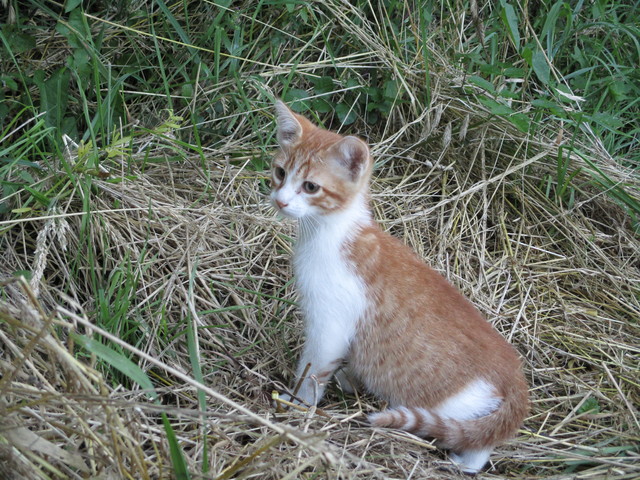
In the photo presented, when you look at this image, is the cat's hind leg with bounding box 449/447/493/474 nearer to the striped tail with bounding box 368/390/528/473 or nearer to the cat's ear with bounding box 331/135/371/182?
the striped tail with bounding box 368/390/528/473

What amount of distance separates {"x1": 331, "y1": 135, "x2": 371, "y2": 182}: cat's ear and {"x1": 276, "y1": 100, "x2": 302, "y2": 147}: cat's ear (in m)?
0.23

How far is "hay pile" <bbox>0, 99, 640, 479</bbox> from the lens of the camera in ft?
6.57

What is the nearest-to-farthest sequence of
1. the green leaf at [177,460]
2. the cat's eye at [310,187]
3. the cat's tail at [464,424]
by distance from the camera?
the green leaf at [177,460] < the cat's tail at [464,424] < the cat's eye at [310,187]

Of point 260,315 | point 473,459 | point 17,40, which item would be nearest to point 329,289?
point 260,315

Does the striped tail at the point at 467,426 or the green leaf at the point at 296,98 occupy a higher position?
the green leaf at the point at 296,98

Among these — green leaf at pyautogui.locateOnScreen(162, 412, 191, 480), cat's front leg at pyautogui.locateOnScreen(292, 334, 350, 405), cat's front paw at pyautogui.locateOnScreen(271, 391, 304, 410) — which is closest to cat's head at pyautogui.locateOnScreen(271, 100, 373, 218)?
cat's front leg at pyautogui.locateOnScreen(292, 334, 350, 405)

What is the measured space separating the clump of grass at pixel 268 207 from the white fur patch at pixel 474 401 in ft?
0.70

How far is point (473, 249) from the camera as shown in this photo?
3.54m

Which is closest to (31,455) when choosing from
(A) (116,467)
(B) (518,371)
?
(A) (116,467)

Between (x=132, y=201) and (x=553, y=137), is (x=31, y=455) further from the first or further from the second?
(x=553, y=137)

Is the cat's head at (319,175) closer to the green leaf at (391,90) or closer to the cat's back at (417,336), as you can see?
the cat's back at (417,336)

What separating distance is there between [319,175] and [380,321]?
2.03 feet

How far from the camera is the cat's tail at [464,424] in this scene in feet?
8.20

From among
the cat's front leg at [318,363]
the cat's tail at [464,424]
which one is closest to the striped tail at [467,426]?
the cat's tail at [464,424]
